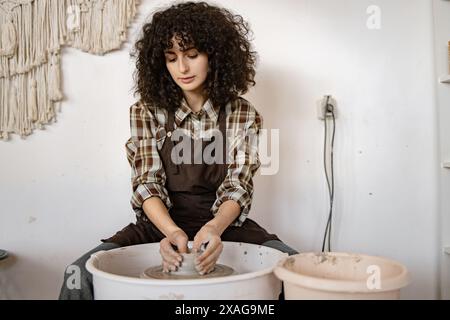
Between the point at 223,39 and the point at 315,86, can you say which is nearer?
the point at 223,39

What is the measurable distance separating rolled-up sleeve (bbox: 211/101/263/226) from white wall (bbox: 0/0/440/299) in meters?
0.29

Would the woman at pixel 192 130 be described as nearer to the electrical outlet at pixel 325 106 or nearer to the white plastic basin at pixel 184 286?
the white plastic basin at pixel 184 286

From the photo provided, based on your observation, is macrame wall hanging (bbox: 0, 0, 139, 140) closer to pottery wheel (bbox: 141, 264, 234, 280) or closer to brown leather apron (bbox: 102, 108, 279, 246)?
brown leather apron (bbox: 102, 108, 279, 246)

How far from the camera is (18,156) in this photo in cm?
139

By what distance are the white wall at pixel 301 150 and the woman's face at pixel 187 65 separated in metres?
0.34

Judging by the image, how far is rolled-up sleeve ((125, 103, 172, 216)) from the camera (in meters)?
1.09

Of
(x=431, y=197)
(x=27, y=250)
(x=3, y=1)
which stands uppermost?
(x=3, y=1)

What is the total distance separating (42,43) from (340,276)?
1077 millimetres

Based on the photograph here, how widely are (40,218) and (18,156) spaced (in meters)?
0.20

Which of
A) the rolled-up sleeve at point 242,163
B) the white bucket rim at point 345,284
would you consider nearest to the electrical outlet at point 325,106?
the rolled-up sleeve at point 242,163

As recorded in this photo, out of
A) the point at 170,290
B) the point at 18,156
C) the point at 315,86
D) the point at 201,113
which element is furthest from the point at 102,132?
the point at 170,290
